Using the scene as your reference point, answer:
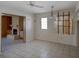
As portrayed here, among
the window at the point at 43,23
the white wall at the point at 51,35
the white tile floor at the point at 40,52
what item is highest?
the window at the point at 43,23

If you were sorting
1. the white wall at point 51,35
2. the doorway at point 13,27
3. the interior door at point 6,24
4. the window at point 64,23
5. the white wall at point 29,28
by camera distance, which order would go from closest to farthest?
the white wall at point 51,35
the window at point 64,23
the white wall at point 29,28
the doorway at point 13,27
the interior door at point 6,24

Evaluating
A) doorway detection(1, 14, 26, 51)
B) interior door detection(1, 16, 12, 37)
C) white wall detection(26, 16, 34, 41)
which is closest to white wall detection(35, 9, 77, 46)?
white wall detection(26, 16, 34, 41)

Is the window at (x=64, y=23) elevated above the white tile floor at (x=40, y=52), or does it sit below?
above

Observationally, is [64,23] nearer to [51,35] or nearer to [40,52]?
[51,35]

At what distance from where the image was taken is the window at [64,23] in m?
7.38

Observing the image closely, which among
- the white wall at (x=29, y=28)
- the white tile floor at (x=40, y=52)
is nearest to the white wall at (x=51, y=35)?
the white wall at (x=29, y=28)

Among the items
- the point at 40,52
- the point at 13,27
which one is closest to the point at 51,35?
the point at 40,52

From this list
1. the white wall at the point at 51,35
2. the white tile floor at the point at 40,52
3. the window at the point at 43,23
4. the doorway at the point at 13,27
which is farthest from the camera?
the doorway at the point at 13,27

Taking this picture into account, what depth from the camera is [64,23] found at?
301 inches

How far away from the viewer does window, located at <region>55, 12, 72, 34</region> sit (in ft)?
24.2

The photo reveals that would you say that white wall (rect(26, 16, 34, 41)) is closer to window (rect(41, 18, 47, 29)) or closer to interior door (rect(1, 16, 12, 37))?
window (rect(41, 18, 47, 29))

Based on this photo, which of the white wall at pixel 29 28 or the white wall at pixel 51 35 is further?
the white wall at pixel 29 28

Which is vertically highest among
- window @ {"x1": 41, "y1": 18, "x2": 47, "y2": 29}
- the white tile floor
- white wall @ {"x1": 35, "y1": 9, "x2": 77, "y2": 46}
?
window @ {"x1": 41, "y1": 18, "x2": 47, "y2": 29}

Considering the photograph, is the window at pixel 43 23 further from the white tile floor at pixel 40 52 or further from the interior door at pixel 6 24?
the interior door at pixel 6 24
